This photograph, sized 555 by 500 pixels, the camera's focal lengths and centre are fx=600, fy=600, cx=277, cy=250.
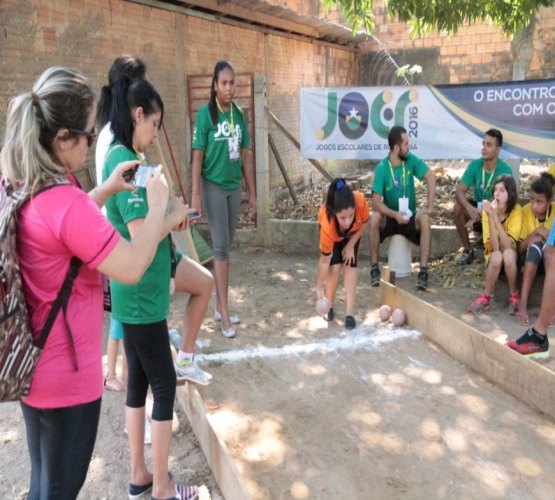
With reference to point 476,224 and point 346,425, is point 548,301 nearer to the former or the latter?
point 346,425

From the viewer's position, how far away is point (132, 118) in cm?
260

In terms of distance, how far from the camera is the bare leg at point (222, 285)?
4.90 metres

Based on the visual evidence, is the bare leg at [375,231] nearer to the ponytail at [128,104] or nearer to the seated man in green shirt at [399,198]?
the seated man in green shirt at [399,198]

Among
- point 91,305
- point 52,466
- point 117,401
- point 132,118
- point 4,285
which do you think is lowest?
point 117,401

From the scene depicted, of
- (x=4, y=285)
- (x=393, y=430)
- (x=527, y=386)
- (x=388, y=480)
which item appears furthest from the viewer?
(x=527, y=386)

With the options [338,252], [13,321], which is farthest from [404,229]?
[13,321]

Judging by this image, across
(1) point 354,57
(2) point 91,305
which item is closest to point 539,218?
(2) point 91,305

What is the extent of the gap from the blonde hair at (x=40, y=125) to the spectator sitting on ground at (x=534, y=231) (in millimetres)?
4389

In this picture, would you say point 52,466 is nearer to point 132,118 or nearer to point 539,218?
point 132,118

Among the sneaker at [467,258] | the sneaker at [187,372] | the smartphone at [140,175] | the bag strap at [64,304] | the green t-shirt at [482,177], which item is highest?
the smartphone at [140,175]

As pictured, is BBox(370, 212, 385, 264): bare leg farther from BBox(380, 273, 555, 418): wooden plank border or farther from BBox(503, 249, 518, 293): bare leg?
BBox(503, 249, 518, 293): bare leg

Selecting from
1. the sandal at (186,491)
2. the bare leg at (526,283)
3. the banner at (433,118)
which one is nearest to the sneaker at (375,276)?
the bare leg at (526,283)

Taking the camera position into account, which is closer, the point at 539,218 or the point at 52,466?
the point at 52,466

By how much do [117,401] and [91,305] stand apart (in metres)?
2.08
